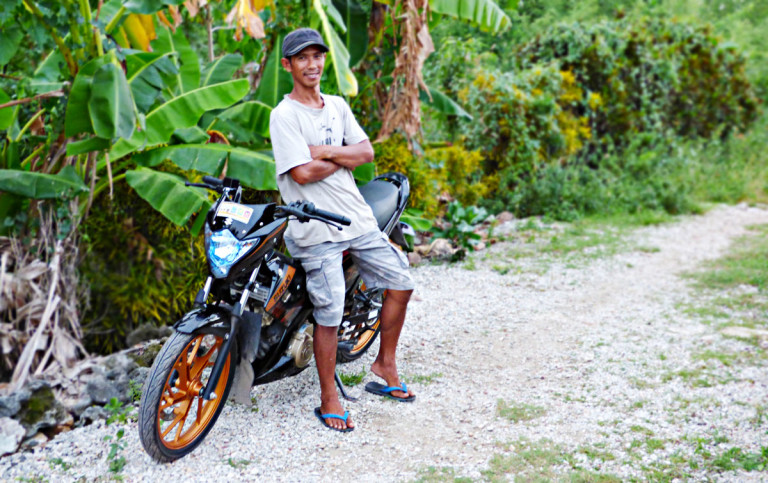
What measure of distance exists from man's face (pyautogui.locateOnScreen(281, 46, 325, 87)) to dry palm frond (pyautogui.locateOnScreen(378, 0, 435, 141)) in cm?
277

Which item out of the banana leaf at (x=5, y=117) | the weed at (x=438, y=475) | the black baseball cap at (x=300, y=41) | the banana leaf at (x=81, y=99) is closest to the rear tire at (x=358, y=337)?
the weed at (x=438, y=475)

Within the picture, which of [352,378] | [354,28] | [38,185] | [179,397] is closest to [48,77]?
[38,185]

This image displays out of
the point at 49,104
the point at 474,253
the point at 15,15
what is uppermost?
the point at 15,15

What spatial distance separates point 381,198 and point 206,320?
4.91 ft

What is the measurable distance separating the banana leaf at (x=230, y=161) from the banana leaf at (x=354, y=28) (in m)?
1.89

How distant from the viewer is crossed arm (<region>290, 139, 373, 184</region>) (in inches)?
145

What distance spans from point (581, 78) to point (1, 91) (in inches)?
369

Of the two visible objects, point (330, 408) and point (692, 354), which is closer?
point (330, 408)

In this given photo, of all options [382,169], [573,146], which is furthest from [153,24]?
[573,146]

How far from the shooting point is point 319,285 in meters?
3.89

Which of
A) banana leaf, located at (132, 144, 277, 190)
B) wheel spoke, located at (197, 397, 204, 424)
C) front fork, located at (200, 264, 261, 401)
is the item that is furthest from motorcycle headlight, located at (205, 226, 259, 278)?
banana leaf, located at (132, 144, 277, 190)

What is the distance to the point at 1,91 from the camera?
4.99 m

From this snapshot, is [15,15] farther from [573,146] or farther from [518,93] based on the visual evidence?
[573,146]

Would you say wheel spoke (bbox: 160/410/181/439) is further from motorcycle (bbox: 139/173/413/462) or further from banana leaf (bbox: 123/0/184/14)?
banana leaf (bbox: 123/0/184/14)
